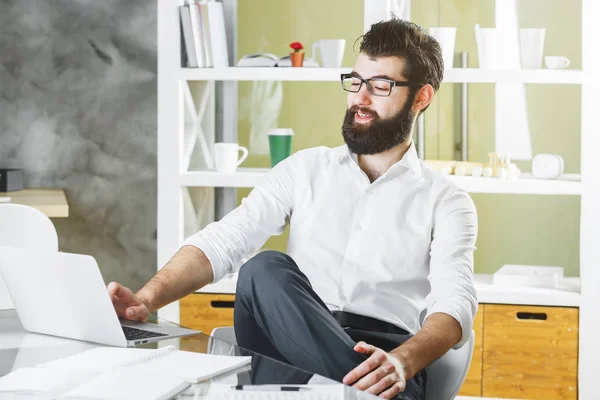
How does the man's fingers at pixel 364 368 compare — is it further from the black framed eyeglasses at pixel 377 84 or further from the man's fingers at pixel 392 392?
the black framed eyeglasses at pixel 377 84

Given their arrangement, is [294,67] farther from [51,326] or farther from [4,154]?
[51,326]

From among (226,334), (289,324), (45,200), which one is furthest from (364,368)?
(45,200)

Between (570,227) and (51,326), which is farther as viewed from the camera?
(570,227)

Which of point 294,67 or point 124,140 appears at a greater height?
point 294,67

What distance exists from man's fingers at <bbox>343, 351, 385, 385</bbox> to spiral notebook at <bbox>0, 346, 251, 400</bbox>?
22 centimetres

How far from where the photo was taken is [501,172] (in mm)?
3158

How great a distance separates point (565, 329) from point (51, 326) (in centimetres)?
206

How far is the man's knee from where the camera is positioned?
171 cm

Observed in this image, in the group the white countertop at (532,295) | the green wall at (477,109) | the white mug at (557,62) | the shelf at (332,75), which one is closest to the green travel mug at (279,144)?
the green wall at (477,109)

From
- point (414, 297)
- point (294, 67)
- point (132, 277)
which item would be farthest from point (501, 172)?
point (132, 277)

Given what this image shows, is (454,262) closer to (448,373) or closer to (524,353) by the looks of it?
(448,373)

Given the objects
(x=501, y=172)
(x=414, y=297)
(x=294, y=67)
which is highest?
(x=294, y=67)

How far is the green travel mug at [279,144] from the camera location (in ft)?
10.8

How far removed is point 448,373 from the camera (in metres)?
1.87
